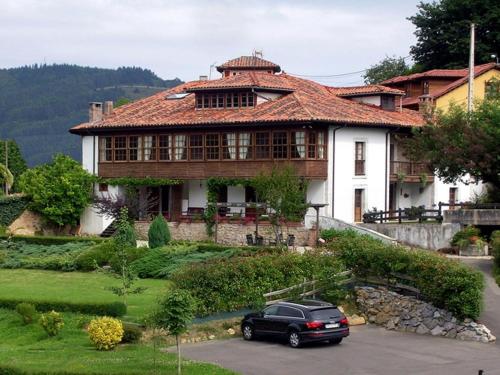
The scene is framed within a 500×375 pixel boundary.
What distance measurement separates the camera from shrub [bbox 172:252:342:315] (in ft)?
111

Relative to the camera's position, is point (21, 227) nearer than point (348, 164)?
No

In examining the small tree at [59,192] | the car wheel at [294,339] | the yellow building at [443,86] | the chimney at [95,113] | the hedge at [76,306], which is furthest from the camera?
the yellow building at [443,86]

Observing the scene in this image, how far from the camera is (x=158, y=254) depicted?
46094mm

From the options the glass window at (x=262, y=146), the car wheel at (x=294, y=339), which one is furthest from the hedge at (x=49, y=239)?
the car wheel at (x=294, y=339)

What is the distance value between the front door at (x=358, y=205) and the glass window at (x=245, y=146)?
6.29 meters

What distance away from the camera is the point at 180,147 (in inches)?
2207

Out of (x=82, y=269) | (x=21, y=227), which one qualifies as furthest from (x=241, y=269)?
(x=21, y=227)

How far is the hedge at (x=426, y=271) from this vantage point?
3225cm

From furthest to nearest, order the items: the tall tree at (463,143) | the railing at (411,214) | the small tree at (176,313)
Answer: the railing at (411,214) < the tall tree at (463,143) < the small tree at (176,313)

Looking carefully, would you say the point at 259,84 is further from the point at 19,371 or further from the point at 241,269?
the point at 19,371

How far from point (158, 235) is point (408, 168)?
55.7ft

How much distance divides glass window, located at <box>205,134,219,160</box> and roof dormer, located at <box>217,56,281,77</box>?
13.2 meters

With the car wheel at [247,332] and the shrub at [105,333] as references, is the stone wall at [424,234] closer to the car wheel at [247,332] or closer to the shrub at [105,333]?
the car wheel at [247,332]

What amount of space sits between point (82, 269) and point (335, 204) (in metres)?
14.1
